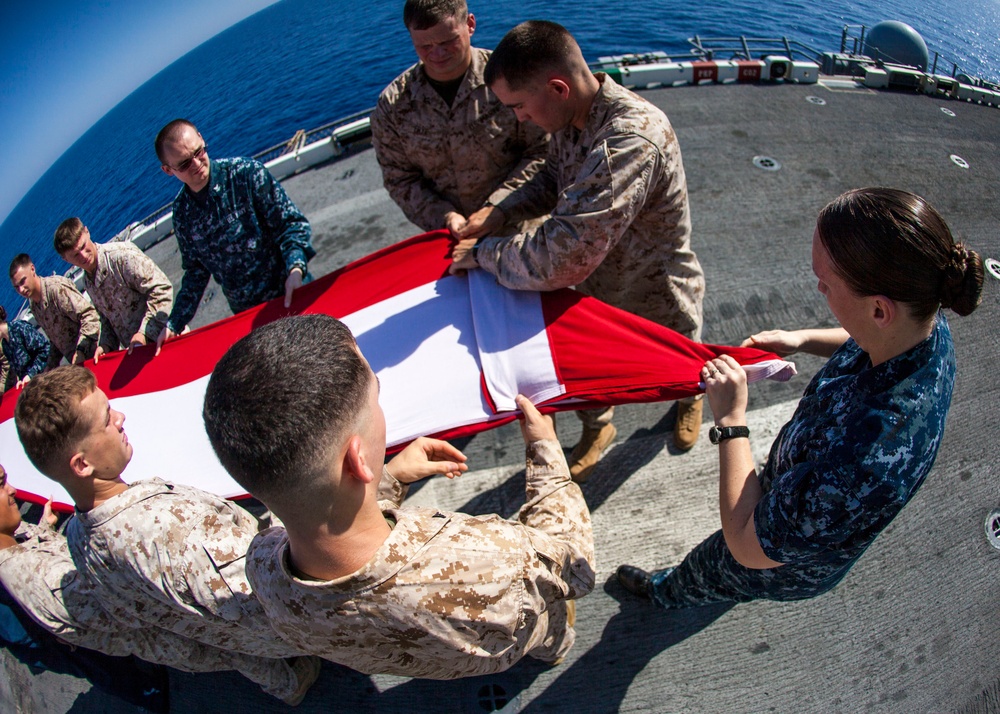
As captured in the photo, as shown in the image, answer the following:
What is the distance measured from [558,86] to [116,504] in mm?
2189

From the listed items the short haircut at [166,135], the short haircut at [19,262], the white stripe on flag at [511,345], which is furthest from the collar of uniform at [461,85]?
the short haircut at [19,262]

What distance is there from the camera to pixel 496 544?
136 cm

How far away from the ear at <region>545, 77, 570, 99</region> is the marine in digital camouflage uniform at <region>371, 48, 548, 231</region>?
665 millimetres

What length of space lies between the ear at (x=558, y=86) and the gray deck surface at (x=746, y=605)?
1.93m

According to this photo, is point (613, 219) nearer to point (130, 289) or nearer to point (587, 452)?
point (587, 452)

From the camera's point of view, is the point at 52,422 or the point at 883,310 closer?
the point at 883,310

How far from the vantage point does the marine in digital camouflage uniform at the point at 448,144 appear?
2.86m

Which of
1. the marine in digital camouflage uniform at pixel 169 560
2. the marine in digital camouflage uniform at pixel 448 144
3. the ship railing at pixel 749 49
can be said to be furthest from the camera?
the ship railing at pixel 749 49

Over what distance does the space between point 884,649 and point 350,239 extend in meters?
4.99

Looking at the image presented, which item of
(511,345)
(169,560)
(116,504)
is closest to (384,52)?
(511,345)

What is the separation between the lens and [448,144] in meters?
2.96

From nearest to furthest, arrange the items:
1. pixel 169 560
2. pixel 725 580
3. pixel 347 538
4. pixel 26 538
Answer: pixel 347 538, pixel 169 560, pixel 725 580, pixel 26 538

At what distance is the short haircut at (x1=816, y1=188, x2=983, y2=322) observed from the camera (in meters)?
1.18

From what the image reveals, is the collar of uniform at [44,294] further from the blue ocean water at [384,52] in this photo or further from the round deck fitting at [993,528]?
the blue ocean water at [384,52]
